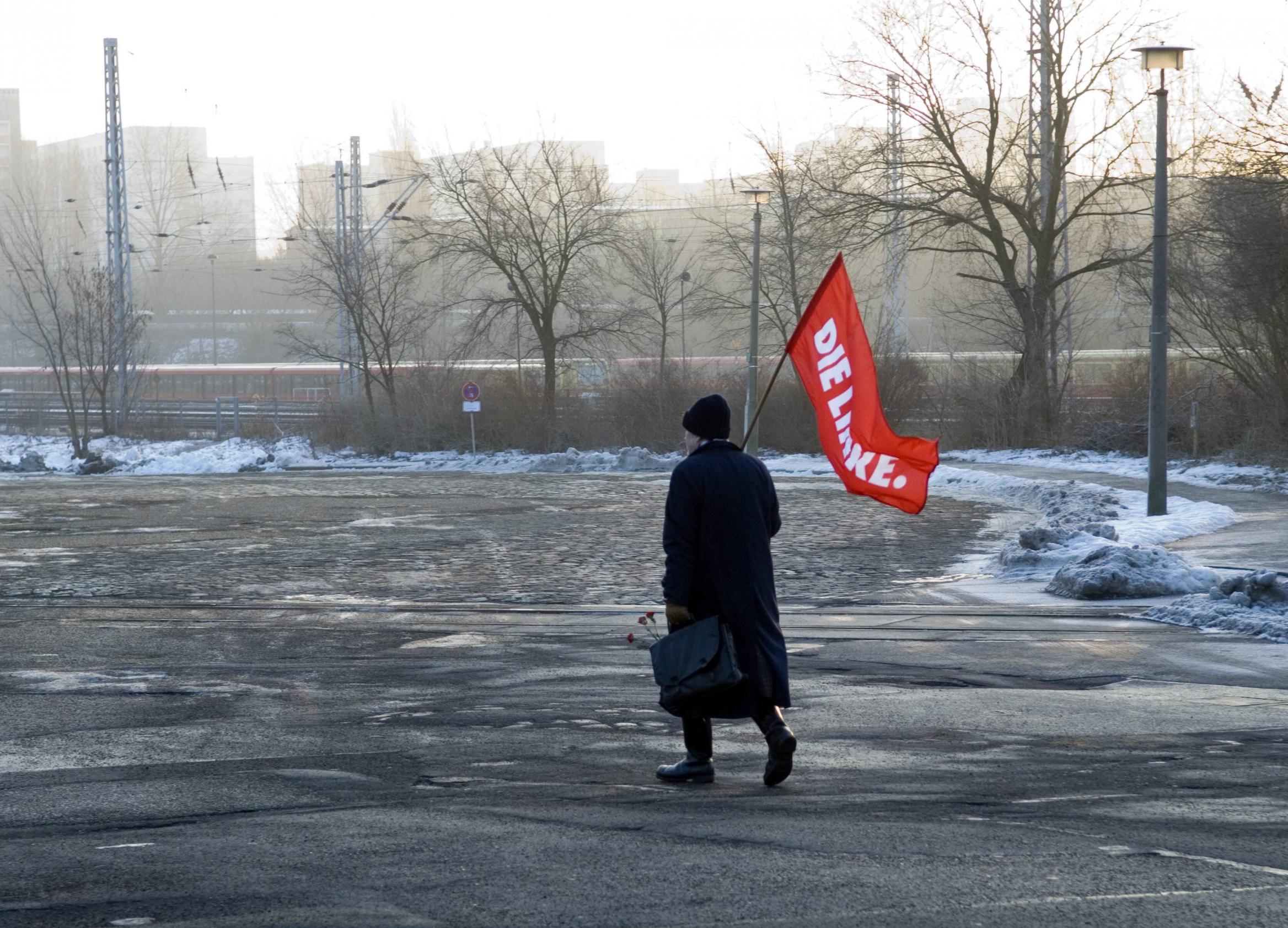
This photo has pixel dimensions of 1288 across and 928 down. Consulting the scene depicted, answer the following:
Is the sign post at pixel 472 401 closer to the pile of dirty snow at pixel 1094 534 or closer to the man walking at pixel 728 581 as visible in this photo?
the pile of dirty snow at pixel 1094 534

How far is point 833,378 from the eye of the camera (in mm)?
8023

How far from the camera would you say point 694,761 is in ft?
19.8

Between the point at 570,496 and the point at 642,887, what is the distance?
21672 millimetres

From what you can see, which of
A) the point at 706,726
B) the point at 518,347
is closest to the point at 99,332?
the point at 518,347

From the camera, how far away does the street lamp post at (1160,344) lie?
707 inches

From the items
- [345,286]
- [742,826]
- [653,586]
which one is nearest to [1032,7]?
[345,286]

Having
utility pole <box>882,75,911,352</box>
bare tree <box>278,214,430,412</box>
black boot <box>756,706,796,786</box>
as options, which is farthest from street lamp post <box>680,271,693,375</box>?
black boot <box>756,706,796,786</box>

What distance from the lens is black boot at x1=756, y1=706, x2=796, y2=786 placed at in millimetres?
5805

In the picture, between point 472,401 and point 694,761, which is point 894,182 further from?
point 694,761

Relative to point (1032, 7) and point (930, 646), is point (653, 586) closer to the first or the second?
point (930, 646)

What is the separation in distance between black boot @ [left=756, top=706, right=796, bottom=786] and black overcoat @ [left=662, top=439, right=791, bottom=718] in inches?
2.5

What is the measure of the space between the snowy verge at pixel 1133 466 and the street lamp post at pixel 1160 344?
4.16 metres

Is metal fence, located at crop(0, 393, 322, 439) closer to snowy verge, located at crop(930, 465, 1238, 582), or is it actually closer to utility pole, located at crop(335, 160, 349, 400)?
utility pole, located at crop(335, 160, 349, 400)

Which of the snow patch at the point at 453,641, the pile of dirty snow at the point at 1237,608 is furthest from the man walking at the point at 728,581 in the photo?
the pile of dirty snow at the point at 1237,608
